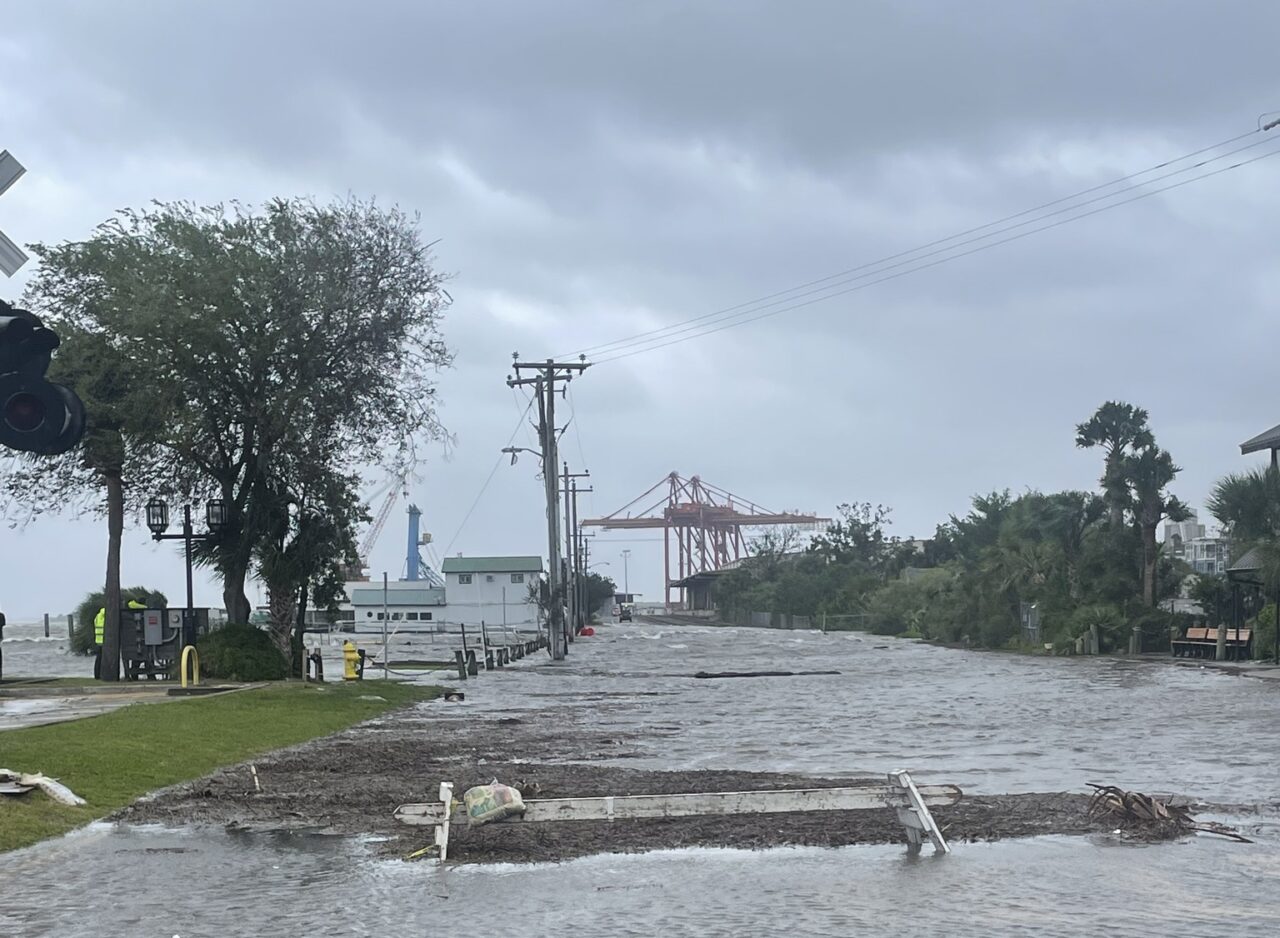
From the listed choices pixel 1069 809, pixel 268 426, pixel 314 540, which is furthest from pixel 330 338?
pixel 1069 809

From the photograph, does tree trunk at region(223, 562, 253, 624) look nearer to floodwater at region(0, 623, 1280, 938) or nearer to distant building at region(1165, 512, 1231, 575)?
floodwater at region(0, 623, 1280, 938)

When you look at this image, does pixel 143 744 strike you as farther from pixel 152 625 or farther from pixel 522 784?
pixel 152 625

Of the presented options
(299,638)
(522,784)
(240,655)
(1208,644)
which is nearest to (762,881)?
(522,784)

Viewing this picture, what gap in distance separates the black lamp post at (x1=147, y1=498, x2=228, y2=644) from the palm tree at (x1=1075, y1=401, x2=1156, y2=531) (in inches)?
1287

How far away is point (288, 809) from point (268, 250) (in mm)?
22965

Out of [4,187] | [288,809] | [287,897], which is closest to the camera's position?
[4,187]

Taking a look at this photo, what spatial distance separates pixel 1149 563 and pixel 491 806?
4765cm

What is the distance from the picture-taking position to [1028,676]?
4144 cm

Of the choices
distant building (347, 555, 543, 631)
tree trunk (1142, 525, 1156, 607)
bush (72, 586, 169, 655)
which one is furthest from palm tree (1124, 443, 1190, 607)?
distant building (347, 555, 543, 631)

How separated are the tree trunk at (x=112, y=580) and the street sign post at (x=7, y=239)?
26475 mm

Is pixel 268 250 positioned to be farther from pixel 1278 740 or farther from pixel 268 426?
pixel 1278 740

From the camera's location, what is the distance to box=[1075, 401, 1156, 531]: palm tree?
5541 cm

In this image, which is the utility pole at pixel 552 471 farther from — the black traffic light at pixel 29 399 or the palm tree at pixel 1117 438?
the black traffic light at pixel 29 399

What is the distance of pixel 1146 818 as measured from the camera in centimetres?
1144
